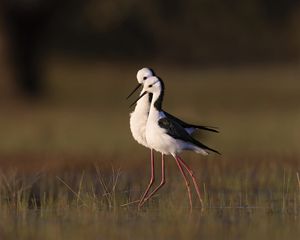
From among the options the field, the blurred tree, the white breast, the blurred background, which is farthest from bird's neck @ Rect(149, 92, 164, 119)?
the blurred tree

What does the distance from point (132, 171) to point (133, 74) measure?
2534 centimetres

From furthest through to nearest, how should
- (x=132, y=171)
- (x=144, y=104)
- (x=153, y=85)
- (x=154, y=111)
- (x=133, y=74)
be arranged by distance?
1. (x=133, y=74)
2. (x=132, y=171)
3. (x=144, y=104)
4. (x=153, y=85)
5. (x=154, y=111)

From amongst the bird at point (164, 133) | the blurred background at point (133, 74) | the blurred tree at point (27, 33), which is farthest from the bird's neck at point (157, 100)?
the blurred tree at point (27, 33)

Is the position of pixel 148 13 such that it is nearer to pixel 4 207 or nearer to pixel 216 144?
pixel 216 144

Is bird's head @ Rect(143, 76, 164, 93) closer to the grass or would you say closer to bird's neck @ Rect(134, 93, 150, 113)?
bird's neck @ Rect(134, 93, 150, 113)

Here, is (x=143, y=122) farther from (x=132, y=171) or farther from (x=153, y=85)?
(x=132, y=171)

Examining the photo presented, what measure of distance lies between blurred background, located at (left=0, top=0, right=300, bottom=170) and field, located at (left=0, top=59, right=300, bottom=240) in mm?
60

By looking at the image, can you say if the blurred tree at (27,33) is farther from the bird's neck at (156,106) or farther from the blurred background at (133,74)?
the bird's neck at (156,106)

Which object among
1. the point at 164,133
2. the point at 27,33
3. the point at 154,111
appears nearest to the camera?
the point at 164,133

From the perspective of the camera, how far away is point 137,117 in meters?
9.80

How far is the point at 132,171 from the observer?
1292 cm

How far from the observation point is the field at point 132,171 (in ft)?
27.5

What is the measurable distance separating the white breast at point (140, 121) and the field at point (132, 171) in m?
0.51

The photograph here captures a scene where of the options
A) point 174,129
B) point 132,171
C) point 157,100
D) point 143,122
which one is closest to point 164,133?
point 174,129
